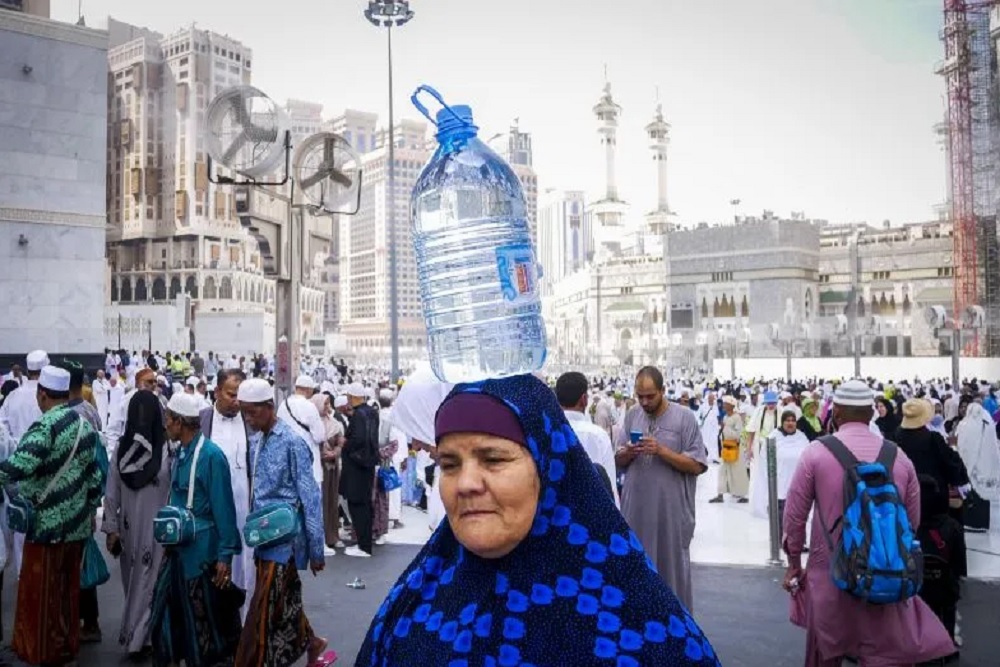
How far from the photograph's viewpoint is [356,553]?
24.7 ft

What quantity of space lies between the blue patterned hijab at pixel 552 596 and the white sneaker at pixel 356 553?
6.05 m

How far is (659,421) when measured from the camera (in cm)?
457

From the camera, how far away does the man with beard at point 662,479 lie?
4.35 metres

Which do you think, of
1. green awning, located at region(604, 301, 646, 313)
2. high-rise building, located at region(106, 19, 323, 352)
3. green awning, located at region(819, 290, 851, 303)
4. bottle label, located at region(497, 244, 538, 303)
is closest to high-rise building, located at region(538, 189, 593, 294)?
green awning, located at region(604, 301, 646, 313)

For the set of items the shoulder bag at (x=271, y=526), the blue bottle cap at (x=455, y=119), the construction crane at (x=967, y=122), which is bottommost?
the shoulder bag at (x=271, y=526)

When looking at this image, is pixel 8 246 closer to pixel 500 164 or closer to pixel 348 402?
pixel 348 402

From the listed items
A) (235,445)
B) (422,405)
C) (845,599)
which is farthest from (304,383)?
(845,599)

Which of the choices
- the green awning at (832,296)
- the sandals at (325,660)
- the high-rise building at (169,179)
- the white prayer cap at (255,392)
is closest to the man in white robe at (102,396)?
the sandals at (325,660)

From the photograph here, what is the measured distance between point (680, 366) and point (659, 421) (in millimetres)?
50983

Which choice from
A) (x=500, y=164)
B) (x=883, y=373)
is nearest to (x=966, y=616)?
(x=500, y=164)

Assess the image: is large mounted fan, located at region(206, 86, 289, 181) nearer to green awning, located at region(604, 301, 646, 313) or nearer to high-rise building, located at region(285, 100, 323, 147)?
green awning, located at region(604, 301, 646, 313)

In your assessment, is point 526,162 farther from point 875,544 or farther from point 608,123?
point 875,544

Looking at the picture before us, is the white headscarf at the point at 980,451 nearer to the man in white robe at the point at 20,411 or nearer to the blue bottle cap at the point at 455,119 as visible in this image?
the blue bottle cap at the point at 455,119

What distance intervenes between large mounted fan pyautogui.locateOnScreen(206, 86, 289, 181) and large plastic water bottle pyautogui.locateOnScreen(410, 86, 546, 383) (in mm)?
5864
